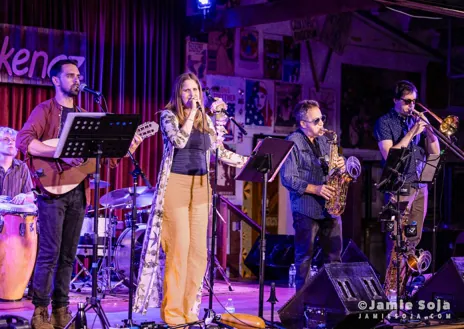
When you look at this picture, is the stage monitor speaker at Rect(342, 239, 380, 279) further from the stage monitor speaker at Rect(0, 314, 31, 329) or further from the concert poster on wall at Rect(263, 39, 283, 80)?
the concert poster on wall at Rect(263, 39, 283, 80)

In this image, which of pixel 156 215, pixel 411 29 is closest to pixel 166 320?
pixel 156 215

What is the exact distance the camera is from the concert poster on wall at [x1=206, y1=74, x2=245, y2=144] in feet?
39.6

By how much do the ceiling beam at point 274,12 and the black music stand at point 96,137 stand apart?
15.4ft

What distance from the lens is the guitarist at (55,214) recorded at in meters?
6.00

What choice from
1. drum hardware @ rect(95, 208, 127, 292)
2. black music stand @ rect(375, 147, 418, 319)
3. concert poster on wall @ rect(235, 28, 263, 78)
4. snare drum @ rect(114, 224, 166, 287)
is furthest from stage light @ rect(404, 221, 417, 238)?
concert poster on wall @ rect(235, 28, 263, 78)

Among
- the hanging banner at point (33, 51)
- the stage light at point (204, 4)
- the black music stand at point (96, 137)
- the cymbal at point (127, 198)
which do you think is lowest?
the cymbal at point (127, 198)

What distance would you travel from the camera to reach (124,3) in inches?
436

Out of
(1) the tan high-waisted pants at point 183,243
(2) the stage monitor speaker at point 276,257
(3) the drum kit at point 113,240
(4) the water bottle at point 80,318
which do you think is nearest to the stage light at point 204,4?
(3) the drum kit at point 113,240

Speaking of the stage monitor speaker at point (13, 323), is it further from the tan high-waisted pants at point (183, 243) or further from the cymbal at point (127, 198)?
the cymbal at point (127, 198)

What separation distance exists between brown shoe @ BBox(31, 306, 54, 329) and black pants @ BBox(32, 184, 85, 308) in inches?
1.9

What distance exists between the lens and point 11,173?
29.5 feet

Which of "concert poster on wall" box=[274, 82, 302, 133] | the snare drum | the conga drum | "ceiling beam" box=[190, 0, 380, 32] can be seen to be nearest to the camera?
the conga drum

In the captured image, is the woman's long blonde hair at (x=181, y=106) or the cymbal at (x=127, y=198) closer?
the woman's long blonde hair at (x=181, y=106)

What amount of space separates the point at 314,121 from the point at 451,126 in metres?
1.54
